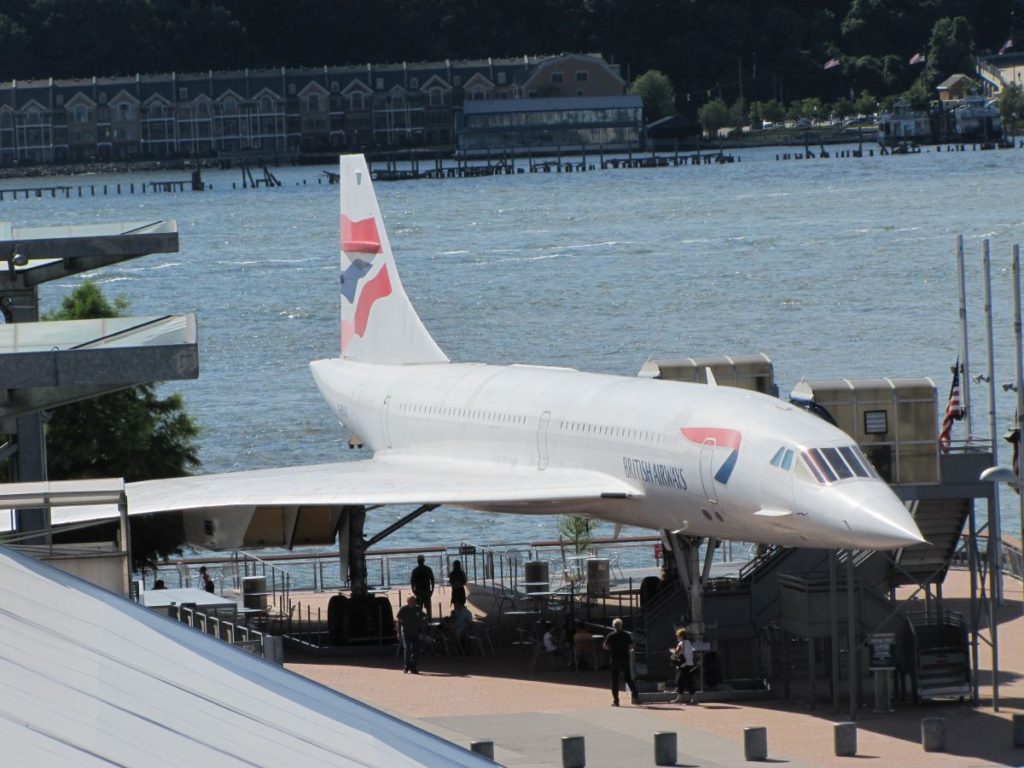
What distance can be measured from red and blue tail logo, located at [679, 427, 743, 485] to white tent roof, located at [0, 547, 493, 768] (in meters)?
16.0

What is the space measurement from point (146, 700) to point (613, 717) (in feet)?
61.4

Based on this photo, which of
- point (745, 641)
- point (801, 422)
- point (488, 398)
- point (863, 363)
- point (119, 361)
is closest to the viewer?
point (119, 361)

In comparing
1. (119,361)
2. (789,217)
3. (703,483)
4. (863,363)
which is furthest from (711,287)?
(119,361)

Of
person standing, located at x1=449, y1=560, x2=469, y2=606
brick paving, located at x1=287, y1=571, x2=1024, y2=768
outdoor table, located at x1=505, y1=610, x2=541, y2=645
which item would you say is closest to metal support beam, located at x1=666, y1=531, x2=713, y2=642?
brick paving, located at x1=287, y1=571, x2=1024, y2=768

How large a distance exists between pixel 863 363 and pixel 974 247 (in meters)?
47.2

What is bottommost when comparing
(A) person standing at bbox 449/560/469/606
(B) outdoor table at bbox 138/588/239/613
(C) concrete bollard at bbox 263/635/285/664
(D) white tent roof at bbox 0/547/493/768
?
(A) person standing at bbox 449/560/469/606

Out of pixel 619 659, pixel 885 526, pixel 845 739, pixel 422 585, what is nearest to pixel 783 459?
pixel 885 526

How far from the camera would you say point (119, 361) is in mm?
21516

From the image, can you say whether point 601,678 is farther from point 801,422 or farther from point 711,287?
point 711,287

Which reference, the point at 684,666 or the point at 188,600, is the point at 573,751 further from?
the point at 188,600

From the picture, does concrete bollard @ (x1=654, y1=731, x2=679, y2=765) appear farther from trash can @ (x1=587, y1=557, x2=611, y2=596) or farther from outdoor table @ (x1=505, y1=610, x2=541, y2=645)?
trash can @ (x1=587, y1=557, x2=611, y2=596)

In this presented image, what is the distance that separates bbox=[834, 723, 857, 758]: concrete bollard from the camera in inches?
1108

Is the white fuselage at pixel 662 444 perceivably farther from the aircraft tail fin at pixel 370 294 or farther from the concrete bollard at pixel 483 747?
the concrete bollard at pixel 483 747

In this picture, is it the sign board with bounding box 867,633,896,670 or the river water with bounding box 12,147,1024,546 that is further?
the river water with bounding box 12,147,1024,546
